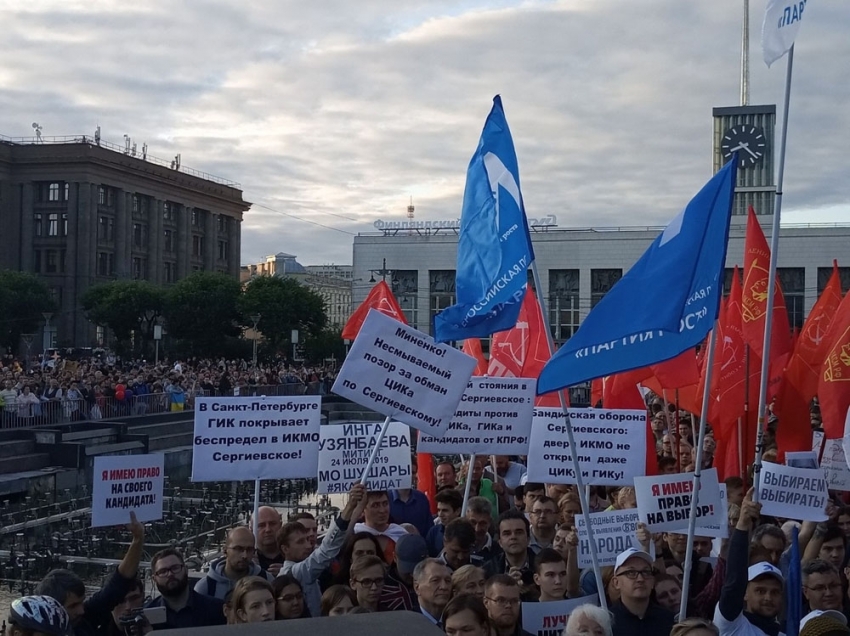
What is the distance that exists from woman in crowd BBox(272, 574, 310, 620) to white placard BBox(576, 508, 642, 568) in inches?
70.3

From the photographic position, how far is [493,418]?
337 inches

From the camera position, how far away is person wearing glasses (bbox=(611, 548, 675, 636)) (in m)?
5.38

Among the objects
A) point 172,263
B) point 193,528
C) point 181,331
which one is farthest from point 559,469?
point 172,263

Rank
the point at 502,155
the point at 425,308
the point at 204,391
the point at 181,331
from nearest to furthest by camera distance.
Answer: the point at 502,155 < the point at 204,391 < the point at 181,331 < the point at 425,308

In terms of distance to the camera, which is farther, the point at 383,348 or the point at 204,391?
the point at 204,391

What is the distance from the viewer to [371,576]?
5668 mm

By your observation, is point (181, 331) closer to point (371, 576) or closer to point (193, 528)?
point (193, 528)

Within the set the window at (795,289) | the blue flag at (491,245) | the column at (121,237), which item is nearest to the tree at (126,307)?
the column at (121,237)

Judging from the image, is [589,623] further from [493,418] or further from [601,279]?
[601,279]

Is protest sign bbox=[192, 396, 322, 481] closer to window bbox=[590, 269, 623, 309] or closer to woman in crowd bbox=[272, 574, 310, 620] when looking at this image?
woman in crowd bbox=[272, 574, 310, 620]

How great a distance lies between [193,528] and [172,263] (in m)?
73.1

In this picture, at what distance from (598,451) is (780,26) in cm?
320

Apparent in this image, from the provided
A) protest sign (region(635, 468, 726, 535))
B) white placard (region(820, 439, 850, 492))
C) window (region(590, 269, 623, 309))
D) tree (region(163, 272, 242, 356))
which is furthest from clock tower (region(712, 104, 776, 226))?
protest sign (region(635, 468, 726, 535))

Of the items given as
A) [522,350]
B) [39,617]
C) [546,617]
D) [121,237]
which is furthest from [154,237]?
[39,617]
